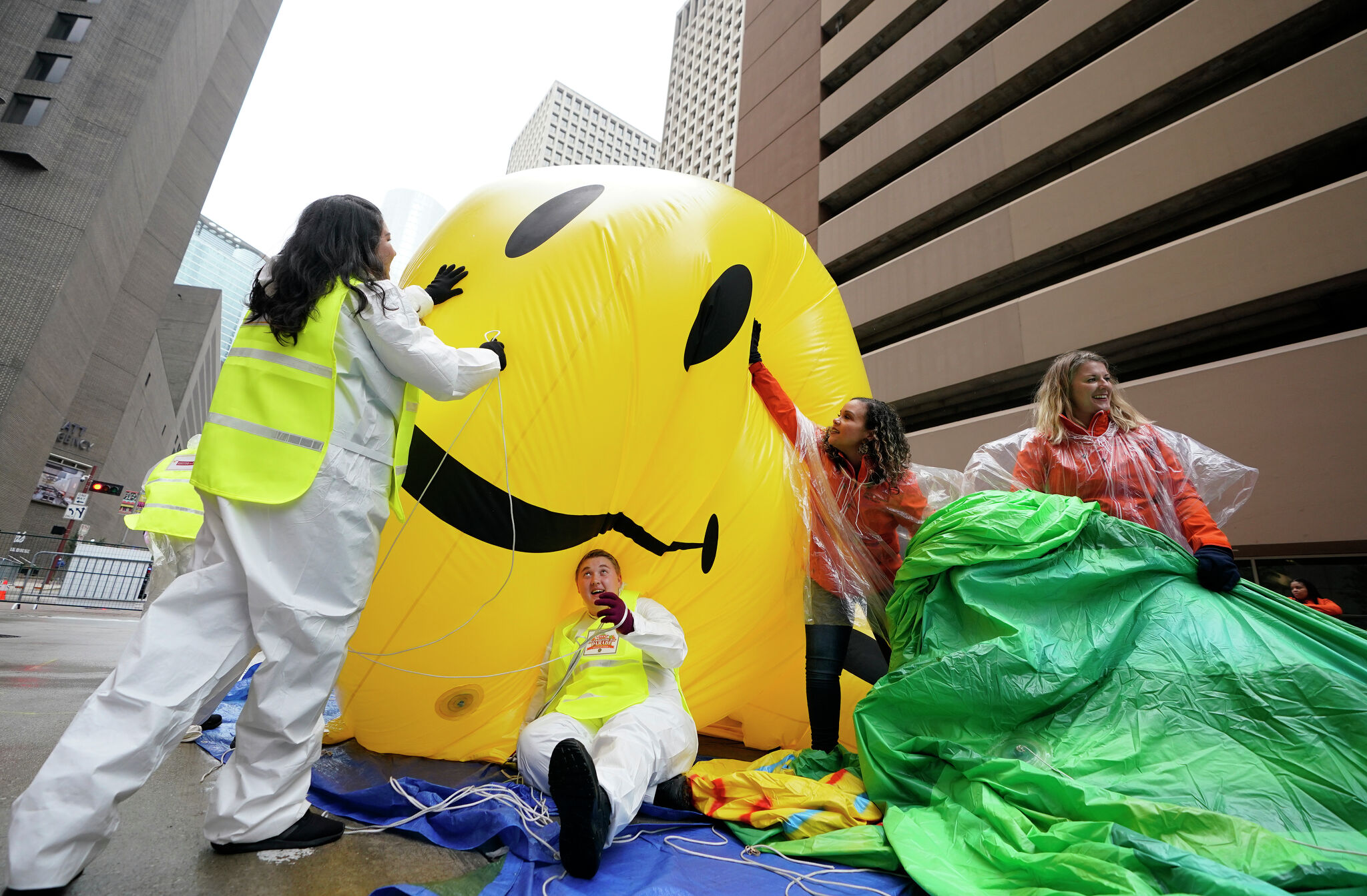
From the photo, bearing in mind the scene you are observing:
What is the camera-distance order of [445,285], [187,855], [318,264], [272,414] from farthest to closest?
[445,285] → [318,264] → [272,414] → [187,855]

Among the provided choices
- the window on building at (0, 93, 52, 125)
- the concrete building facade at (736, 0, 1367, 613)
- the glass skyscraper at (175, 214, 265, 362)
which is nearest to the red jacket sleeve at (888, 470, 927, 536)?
the concrete building facade at (736, 0, 1367, 613)

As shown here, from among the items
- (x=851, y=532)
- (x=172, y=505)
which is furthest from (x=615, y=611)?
(x=172, y=505)

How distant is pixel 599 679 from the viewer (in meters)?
2.11

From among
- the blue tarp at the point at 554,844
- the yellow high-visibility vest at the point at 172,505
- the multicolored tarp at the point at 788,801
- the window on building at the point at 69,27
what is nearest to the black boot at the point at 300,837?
the blue tarp at the point at 554,844

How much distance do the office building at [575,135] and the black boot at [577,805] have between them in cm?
7327

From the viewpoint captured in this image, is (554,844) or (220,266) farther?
(220,266)

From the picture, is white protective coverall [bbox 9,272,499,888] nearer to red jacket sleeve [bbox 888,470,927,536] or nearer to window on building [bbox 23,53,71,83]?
red jacket sleeve [bbox 888,470,927,536]

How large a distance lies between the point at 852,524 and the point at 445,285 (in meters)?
1.88

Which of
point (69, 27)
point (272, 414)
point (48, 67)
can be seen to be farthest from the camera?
point (69, 27)

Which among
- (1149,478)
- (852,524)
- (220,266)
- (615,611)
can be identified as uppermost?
(220,266)

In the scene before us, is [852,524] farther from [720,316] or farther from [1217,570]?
[1217,570]

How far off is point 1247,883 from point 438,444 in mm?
2180

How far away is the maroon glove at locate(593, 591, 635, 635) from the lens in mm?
1990

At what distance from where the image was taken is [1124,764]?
5.48ft
